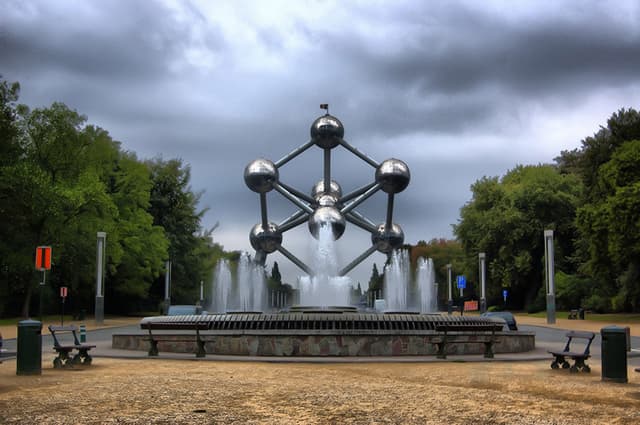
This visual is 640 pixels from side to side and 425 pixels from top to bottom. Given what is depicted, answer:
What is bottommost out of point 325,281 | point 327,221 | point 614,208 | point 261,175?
point 325,281

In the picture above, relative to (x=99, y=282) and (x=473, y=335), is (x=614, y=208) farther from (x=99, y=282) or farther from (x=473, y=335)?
(x=99, y=282)

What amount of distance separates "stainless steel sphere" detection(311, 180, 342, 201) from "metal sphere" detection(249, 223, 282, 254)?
102 inches

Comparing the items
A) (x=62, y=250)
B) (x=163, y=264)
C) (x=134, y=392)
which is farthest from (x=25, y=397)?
(x=163, y=264)

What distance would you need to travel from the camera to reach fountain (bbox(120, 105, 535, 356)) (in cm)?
1513

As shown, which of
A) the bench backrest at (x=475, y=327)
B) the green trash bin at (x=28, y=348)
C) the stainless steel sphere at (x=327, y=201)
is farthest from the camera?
the stainless steel sphere at (x=327, y=201)

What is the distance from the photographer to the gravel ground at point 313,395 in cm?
773

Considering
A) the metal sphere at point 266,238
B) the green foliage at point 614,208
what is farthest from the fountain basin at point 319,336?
the green foliage at point 614,208

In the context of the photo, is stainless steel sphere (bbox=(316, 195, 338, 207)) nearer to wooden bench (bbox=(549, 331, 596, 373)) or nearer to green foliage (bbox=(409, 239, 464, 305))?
wooden bench (bbox=(549, 331, 596, 373))

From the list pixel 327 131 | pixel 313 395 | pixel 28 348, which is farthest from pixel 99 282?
pixel 313 395

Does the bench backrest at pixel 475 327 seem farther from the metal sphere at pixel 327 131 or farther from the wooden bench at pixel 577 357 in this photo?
the metal sphere at pixel 327 131

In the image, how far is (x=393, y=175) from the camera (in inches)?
1411

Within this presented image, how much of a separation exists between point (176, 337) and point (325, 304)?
18337 millimetres

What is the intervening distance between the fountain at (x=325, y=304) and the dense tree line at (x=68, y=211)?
580cm

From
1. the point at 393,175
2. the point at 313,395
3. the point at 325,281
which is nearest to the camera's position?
the point at 313,395
